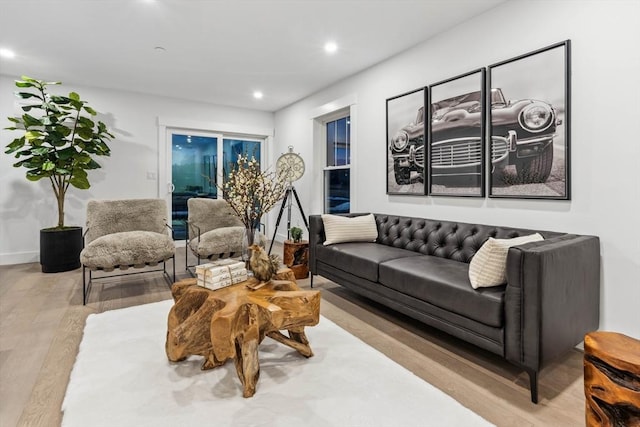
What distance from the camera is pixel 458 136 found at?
3.01 meters

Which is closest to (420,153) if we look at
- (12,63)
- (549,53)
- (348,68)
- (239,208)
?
(549,53)

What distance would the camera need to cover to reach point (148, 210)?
152 inches

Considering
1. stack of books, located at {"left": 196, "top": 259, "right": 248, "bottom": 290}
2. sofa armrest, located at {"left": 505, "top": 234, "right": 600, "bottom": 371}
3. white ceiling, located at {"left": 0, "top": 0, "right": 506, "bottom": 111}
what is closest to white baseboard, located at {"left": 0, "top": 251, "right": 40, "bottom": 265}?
white ceiling, located at {"left": 0, "top": 0, "right": 506, "bottom": 111}

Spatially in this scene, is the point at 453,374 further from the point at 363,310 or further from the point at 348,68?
the point at 348,68

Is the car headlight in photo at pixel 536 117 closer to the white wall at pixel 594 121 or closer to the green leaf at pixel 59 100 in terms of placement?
the white wall at pixel 594 121

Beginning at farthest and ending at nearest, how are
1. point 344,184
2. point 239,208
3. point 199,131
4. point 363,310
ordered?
point 199,131 → point 344,184 → point 363,310 → point 239,208

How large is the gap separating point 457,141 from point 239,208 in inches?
78.6

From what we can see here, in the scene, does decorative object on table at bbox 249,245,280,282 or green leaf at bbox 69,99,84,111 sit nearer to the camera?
decorative object on table at bbox 249,245,280,282

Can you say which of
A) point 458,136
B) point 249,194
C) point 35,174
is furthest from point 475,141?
point 35,174

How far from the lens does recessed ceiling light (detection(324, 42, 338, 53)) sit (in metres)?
3.53

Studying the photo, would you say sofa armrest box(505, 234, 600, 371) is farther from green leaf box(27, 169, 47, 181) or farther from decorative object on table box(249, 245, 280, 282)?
green leaf box(27, 169, 47, 181)

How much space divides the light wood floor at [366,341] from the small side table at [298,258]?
1.48 feet

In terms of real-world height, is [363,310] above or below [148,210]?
below

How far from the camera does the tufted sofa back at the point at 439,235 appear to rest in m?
2.62
